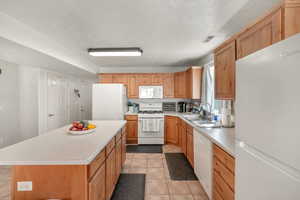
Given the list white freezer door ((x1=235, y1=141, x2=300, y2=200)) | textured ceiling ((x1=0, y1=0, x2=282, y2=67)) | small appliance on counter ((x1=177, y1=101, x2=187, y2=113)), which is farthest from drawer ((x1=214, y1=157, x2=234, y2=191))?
small appliance on counter ((x1=177, y1=101, x2=187, y2=113))

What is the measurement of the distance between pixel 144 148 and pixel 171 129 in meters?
0.93

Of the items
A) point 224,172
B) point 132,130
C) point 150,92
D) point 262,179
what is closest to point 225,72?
point 224,172

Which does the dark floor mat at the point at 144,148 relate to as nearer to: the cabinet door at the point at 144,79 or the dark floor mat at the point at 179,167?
the dark floor mat at the point at 179,167

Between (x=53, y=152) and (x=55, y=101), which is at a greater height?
(x=55, y=101)

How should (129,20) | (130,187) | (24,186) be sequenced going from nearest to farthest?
(24,186) < (129,20) < (130,187)

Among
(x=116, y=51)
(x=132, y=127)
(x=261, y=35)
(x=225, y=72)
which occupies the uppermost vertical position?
(x=116, y=51)

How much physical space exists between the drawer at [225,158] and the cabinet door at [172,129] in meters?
2.55

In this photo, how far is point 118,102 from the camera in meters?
3.99

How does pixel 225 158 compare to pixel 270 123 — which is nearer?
pixel 270 123

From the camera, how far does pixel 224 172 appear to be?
154 centimetres

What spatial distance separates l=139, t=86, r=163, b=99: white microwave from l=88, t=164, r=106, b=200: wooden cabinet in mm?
3217

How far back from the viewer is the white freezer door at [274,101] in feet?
1.97

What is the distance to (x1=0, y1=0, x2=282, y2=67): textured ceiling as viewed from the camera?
1622mm

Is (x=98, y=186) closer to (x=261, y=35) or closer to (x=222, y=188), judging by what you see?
(x=222, y=188)
